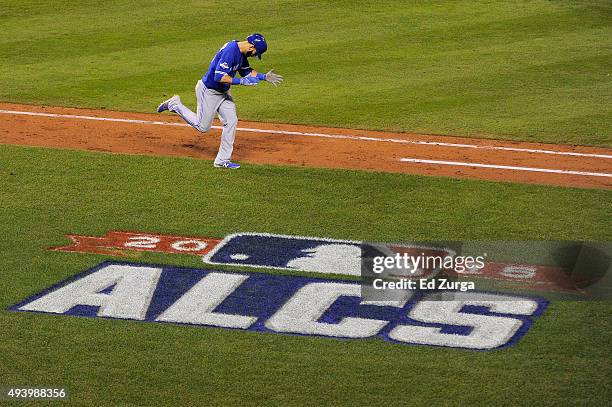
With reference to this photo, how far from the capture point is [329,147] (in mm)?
17297

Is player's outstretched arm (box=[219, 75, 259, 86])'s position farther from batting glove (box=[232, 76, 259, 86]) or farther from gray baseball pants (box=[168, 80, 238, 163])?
gray baseball pants (box=[168, 80, 238, 163])

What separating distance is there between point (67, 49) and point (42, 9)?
15.2 feet

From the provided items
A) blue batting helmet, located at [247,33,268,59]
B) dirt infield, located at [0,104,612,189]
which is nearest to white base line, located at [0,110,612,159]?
dirt infield, located at [0,104,612,189]

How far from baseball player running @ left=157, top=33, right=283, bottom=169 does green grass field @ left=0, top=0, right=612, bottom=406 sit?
527 millimetres

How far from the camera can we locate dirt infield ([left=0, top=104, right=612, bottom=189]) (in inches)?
635

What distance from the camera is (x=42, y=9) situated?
28328 mm

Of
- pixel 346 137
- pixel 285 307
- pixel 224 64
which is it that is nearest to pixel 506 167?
pixel 346 137

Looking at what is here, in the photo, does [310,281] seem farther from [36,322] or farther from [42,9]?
[42,9]

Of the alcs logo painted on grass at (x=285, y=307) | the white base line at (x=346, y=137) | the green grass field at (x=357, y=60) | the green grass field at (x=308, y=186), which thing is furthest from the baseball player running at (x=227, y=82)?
the alcs logo painted on grass at (x=285, y=307)

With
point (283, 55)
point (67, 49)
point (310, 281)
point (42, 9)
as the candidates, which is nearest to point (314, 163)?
point (310, 281)

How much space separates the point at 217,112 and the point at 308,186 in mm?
2042

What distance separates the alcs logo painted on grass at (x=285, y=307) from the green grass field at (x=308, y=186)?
0.22 metres

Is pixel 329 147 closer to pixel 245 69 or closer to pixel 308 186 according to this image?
pixel 245 69

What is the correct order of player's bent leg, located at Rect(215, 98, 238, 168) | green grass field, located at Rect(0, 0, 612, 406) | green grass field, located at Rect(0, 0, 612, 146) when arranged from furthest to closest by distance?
green grass field, located at Rect(0, 0, 612, 146) < player's bent leg, located at Rect(215, 98, 238, 168) < green grass field, located at Rect(0, 0, 612, 406)
